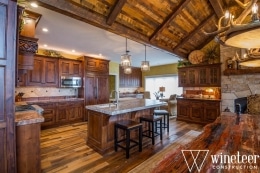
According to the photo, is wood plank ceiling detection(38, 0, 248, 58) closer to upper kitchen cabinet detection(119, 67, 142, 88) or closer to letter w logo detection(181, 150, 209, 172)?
letter w logo detection(181, 150, 209, 172)

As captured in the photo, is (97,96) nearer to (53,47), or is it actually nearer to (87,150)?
(53,47)

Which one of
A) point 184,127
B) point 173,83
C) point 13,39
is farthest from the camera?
point 173,83

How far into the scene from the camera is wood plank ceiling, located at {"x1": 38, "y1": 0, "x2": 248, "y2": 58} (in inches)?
111

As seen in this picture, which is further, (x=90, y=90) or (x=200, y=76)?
(x=90, y=90)

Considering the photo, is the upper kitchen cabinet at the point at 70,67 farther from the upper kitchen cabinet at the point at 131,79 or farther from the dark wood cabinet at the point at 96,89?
the upper kitchen cabinet at the point at 131,79

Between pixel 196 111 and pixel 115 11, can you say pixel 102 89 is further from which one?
pixel 196 111

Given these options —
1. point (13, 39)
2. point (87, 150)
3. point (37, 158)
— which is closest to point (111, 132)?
point (87, 150)

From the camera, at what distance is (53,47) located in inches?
210

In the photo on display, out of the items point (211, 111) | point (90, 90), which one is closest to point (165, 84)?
point (211, 111)

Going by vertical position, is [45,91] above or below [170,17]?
below

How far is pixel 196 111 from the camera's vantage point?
5379 mm

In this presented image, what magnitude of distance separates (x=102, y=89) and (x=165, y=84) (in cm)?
448

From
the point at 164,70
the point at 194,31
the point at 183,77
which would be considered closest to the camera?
the point at 194,31

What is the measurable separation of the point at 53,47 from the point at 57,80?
1272mm
